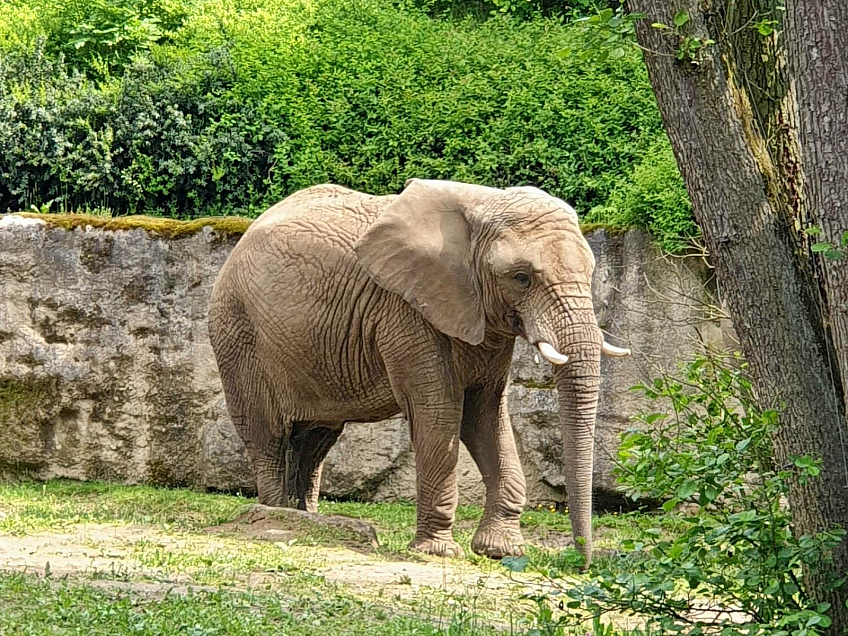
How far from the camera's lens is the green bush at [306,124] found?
1395 cm

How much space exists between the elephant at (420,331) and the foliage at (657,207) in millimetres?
2923

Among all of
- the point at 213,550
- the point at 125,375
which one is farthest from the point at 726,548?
the point at 125,375

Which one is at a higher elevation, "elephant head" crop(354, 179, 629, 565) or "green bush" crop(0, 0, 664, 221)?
"green bush" crop(0, 0, 664, 221)

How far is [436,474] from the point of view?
9430mm

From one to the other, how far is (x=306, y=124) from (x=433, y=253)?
17.5 ft

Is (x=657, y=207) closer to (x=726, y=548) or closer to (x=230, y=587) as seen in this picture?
(x=230, y=587)

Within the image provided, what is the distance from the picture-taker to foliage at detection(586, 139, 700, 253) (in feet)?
40.1

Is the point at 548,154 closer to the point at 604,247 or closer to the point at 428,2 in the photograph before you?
the point at 604,247

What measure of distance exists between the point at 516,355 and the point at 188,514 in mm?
3329

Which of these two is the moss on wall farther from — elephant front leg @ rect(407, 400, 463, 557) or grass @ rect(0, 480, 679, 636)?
elephant front leg @ rect(407, 400, 463, 557)

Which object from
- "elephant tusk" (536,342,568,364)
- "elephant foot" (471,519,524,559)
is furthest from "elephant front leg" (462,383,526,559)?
"elephant tusk" (536,342,568,364)

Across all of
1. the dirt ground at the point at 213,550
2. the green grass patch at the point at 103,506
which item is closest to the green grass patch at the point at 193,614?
the dirt ground at the point at 213,550

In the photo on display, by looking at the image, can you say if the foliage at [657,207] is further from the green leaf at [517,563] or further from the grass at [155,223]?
the green leaf at [517,563]

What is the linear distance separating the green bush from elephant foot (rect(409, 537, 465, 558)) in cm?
509
